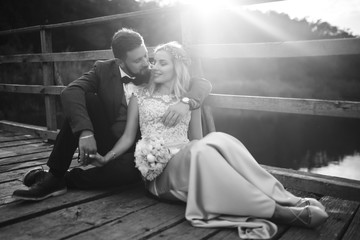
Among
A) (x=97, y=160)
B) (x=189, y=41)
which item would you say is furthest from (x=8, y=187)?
(x=189, y=41)

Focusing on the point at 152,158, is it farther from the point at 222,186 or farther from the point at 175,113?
the point at 222,186

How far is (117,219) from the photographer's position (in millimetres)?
1873

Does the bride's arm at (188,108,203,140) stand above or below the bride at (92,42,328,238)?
above

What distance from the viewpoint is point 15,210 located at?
A: 2.01 meters

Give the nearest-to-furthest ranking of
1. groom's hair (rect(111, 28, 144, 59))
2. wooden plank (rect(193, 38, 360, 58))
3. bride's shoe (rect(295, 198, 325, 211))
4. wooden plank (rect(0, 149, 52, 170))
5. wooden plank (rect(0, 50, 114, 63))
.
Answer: bride's shoe (rect(295, 198, 325, 211))
wooden plank (rect(193, 38, 360, 58))
groom's hair (rect(111, 28, 144, 59))
wooden plank (rect(0, 149, 52, 170))
wooden plank (rect(0, 50, 114, 63))

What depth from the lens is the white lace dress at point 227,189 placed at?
1.72m

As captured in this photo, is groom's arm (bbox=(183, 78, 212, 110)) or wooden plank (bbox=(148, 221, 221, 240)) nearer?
wooden plank (bbox=(148, 221, 221, 240))

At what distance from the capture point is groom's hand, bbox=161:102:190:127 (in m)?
2.25

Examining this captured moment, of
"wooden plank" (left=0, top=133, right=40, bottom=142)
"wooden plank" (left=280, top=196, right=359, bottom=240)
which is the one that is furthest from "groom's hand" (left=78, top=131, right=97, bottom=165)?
"wooden plank" (left=0, top=133, right=40, bottom=142)

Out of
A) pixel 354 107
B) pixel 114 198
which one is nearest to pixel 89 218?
pixel 114 198

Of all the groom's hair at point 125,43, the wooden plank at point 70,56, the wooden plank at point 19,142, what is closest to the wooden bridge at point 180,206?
the groom's hair at point 125,43

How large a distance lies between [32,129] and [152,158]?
3.00m

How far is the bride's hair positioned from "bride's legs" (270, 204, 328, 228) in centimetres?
106

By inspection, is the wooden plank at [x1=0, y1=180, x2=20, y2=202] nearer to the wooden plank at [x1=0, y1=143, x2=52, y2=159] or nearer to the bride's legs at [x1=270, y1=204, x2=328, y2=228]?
the wooden plank at [x1=0, y1=143, x2=52, y2=159]
